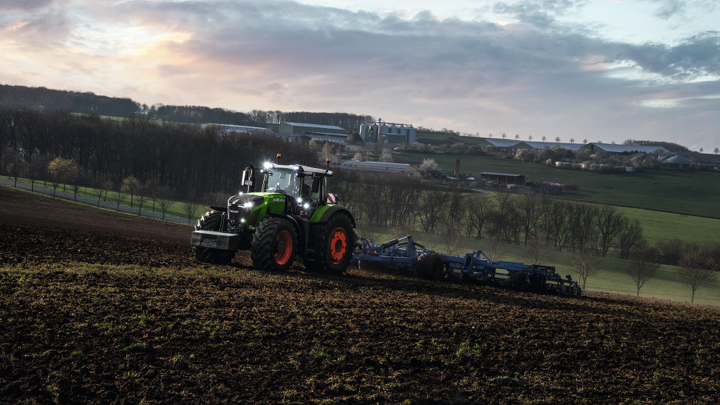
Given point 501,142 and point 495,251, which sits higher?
point 501,142

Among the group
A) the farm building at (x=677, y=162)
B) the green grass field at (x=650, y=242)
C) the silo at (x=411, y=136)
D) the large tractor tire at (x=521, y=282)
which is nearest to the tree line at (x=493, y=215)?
the green grass field at (x=650, y=242)

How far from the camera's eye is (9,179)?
68.4 meters

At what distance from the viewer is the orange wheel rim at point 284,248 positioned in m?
15.3

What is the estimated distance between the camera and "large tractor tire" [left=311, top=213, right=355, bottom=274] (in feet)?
52.7

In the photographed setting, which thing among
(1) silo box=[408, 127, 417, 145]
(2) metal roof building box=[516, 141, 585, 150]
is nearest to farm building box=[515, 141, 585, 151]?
(2) metal roof building box=[516, 141, 585, 150]

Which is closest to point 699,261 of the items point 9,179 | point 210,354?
point 210,354

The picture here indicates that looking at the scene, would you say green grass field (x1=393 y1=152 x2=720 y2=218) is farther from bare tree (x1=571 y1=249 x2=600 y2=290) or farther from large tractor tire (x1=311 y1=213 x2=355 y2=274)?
large tractor tire (x1=311 y1=213 x2=355 y2=274)

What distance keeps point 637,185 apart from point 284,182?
86.4 m

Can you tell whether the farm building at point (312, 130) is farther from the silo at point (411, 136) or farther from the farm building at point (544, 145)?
the farm building at point (544, 145)

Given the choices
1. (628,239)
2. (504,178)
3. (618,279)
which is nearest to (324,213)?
(618,279)

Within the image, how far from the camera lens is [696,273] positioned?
120ft

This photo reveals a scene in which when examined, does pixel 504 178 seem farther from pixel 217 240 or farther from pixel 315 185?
pixel 217 240

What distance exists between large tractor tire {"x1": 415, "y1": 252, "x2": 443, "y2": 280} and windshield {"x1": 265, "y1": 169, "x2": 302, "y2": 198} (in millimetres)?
5377

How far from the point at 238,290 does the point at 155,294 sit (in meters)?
1.88
